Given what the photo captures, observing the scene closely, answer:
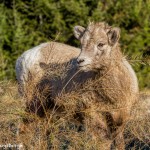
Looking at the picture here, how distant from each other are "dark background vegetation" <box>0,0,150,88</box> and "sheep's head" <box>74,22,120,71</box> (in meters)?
7.16

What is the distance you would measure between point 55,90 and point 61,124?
200 centimetres

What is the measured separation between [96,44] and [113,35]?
1.28 ft

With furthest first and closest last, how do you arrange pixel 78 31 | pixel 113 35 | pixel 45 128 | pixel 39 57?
pixel 39 57 → pixel 78 31 → pixel 113 35 → pixel 45 128

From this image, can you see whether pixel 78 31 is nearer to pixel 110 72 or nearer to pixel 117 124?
pixel 110 72

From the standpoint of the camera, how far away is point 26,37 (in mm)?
18375

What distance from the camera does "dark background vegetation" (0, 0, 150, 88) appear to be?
18.3 meters

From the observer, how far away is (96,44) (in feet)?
35.7

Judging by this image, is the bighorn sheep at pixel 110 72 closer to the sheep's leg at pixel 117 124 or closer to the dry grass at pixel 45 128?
the sheep's leg at pixel 117 124

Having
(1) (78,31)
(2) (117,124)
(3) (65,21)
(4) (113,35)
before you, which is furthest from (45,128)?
(3) (65,21)

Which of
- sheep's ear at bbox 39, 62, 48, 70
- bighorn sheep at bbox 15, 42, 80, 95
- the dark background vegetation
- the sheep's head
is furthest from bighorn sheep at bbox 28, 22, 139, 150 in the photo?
the dark background vegetation

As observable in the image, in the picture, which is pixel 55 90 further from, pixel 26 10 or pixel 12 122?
pixel 26 10

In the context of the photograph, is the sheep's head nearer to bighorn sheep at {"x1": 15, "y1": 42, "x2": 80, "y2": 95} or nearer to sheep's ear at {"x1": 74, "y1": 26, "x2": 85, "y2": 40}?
sheep's ear at {"x1": 74, "y1": 26, "x2": 85, "y2": 40}

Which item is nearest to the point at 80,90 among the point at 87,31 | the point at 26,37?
the point at 87,31

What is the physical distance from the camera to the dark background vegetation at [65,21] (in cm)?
1833
